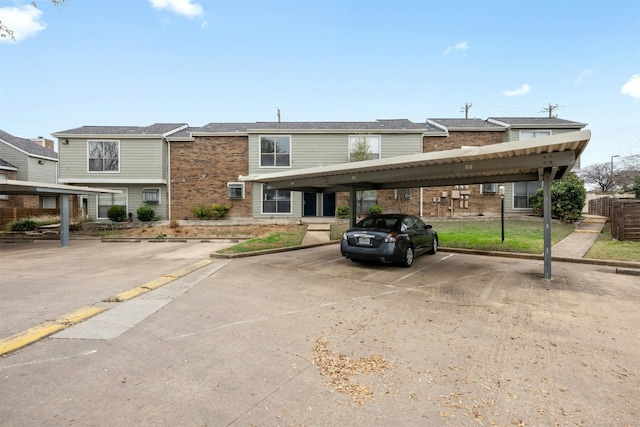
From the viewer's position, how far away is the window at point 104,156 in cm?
2038

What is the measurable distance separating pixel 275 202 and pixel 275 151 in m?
3.26

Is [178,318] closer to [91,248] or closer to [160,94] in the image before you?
[91,248]

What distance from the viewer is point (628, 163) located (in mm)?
34281

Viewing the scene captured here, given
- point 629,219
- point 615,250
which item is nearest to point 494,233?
point 629,219

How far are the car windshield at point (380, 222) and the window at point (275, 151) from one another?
11.9 metres

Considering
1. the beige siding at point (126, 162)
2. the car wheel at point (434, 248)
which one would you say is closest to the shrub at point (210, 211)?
the beige siding at point (126, 162)

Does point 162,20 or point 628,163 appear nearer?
point 162,20

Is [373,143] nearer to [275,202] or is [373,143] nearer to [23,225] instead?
[275,202]

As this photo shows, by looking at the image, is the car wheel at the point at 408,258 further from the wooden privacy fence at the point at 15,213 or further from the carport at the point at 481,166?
the wooden privacy fence at the point at 15,213

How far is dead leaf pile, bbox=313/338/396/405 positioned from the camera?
2825mm

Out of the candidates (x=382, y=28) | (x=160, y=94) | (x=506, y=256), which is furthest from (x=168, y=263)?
(x=160, y=94)

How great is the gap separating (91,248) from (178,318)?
11336 mm

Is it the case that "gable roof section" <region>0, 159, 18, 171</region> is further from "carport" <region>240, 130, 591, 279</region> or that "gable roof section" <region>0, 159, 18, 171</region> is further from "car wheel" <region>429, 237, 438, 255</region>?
"car wheel" <region>429, 237, 438, 255</region>

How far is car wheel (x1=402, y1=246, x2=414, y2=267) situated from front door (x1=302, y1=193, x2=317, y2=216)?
501 inches
